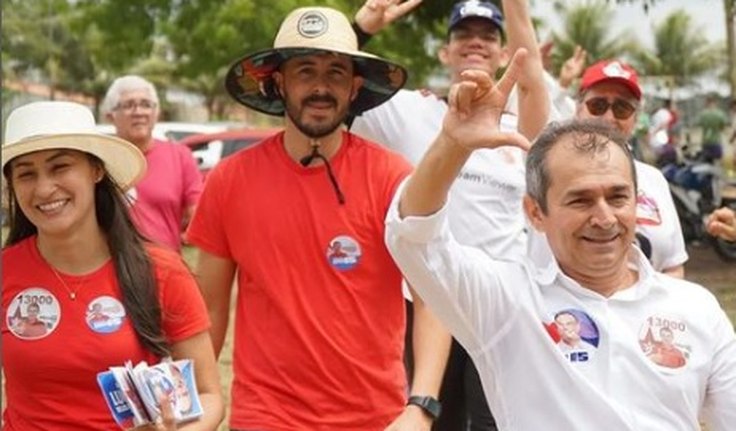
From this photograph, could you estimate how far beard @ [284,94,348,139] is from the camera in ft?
11.3

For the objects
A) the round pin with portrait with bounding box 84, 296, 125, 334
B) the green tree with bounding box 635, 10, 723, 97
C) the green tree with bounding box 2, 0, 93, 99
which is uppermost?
the green tree with bounding box 2, 0, 93, 99

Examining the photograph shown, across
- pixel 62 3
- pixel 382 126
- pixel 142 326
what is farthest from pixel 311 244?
pixel 62 3

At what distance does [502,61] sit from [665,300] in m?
2.25

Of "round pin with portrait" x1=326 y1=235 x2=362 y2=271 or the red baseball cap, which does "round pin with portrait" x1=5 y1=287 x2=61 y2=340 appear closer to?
"round pin with portrait" x1=326 y1=235 x2=362 y2=271

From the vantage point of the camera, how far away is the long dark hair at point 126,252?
3.00m

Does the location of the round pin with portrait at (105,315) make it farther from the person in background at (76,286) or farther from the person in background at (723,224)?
the person in background at (723,224)

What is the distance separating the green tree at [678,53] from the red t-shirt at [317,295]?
49067mm

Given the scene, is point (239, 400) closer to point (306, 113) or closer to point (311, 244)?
point (311, 244)

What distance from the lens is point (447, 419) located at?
4.48m

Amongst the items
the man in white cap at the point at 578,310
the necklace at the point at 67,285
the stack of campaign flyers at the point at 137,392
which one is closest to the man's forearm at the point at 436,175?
the man in white cap at the point at 578,310

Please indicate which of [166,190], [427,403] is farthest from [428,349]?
[166,190]

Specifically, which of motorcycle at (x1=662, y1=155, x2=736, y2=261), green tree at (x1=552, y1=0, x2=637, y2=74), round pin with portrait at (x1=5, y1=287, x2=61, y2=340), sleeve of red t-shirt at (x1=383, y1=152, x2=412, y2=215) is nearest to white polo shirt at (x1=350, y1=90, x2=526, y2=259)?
sleeve of red t-shirt at (x1=383, y1=152, x2=412, y2=215)

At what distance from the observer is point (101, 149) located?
314cm

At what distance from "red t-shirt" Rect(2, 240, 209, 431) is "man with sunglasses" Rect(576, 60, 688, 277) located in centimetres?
157
